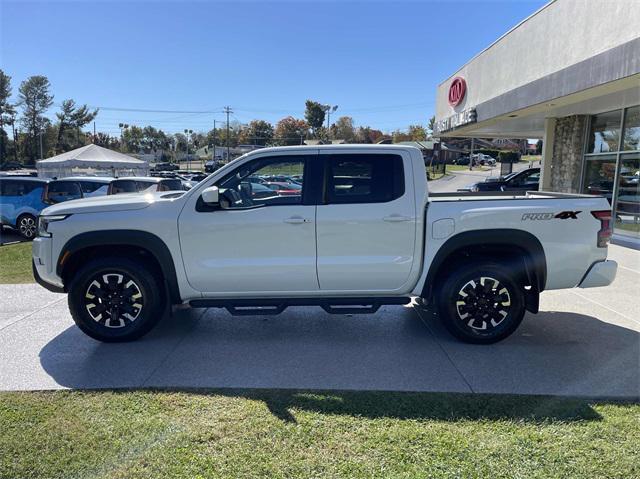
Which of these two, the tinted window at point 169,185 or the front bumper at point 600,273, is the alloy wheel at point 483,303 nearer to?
the front bumper at point 600,273

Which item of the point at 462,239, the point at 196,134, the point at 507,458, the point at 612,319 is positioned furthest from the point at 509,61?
the point at 196,134

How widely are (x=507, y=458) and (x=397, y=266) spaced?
2.01 metres

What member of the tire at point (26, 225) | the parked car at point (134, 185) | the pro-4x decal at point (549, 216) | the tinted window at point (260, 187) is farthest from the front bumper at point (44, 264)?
the tire at point (26, 225)

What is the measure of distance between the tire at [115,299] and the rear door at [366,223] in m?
1.73

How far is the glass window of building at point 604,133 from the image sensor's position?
11.5 meters

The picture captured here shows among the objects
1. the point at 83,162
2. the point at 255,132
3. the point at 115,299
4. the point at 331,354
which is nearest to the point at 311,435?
the point at 331,354

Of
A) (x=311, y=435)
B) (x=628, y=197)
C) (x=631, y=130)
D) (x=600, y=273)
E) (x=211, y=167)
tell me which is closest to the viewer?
(x=311, y=435)

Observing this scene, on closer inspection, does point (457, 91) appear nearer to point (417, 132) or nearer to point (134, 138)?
point (417, 132)

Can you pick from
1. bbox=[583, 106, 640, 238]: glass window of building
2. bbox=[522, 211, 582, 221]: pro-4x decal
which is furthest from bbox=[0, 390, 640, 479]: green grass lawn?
bbox=[583, 106, 640, 238]: glass window of building

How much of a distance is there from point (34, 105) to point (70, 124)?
929 cm

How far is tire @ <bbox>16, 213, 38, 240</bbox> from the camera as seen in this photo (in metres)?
12.3

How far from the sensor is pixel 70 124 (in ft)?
281

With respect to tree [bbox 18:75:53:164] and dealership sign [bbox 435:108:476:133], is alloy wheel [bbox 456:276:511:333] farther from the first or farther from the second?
tree [bbox 18:75:53:164]

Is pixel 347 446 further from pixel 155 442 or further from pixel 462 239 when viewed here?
pixel 462 239
